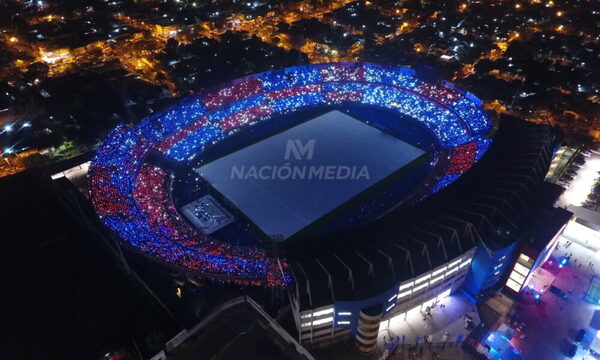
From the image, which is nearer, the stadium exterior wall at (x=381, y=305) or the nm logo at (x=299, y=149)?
the stadium exterior wall at (x=381, y=305)

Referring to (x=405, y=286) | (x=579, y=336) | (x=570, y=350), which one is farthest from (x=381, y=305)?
(x=579, y=336)

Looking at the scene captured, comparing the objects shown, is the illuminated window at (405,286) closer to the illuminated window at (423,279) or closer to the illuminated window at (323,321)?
the illuminated window at (423,279)

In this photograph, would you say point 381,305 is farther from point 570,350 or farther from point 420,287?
point 570,350

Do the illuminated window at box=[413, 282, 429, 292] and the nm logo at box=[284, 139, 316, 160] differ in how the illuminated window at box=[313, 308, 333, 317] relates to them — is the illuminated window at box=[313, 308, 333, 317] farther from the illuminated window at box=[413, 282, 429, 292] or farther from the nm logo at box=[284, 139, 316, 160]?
the nm logo at box=[284, 139, 316, 160]

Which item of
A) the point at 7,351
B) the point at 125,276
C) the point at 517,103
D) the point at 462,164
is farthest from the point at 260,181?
the point at 517,103
